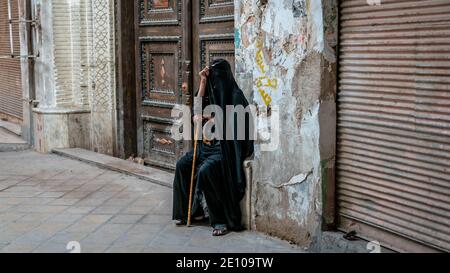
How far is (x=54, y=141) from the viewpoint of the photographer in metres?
9.88

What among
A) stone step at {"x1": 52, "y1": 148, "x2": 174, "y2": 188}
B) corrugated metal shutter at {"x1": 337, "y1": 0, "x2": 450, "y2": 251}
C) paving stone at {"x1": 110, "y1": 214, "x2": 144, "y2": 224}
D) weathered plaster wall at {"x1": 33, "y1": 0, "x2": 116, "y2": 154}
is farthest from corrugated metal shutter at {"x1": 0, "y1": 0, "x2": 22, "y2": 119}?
corrugated metal shutter at {"x1": 337, "y1": 0, "x2": 450, "y2": 251}

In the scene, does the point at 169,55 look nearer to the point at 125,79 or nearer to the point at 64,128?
the point at 125,79

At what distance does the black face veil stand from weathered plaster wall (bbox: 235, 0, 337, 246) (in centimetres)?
12

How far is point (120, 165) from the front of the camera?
27.9 feet

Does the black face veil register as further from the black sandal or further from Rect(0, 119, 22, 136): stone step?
Rect(0, 119, 22, 136): stone step

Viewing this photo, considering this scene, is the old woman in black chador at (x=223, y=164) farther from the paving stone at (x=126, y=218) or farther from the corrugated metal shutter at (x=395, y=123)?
the corrugated metal shutter at (x=395, y=123)

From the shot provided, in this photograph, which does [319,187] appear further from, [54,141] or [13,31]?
[13,31]

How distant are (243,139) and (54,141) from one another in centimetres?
497

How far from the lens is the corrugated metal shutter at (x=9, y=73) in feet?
37.6

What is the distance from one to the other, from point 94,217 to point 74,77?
13.2ft

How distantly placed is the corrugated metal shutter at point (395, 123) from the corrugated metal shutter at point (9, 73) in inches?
316

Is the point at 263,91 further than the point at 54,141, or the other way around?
the point at 54,141

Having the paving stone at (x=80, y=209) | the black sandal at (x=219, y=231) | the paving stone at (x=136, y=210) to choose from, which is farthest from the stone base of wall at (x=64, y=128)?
the black sandal at (x=219, y=231)
